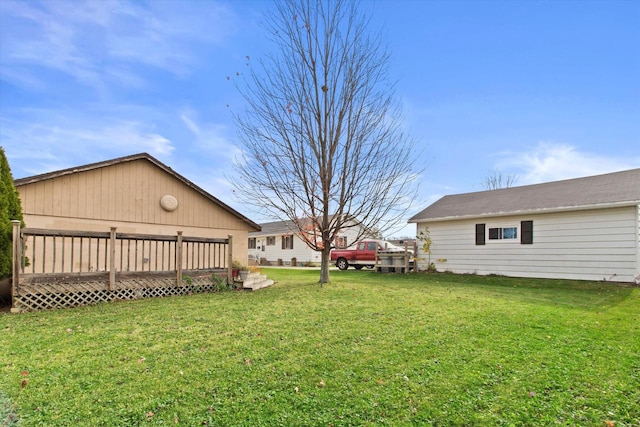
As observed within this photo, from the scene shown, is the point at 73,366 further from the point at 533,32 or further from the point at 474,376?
the point at 533,32

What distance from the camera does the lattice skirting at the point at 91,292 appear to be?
22.0ft

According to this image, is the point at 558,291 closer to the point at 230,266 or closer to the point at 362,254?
the point at 230,266

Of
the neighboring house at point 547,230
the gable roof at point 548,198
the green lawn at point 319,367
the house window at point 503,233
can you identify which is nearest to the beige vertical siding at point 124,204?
the green lawn at point 319,367

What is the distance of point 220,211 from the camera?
11859 millimetres

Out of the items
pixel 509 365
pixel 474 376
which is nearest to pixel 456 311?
pixel 509 365

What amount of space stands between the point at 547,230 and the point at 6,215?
1605 centimetres

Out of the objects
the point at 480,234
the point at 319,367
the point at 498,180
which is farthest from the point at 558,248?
the point at 498,180

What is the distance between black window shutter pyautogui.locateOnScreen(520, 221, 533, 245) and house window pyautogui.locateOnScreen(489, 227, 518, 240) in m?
0.24

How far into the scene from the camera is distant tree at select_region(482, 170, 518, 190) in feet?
106

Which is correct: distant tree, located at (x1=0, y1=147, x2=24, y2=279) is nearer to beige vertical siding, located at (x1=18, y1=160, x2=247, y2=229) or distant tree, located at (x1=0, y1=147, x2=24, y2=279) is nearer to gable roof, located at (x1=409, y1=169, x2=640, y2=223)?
beige vertical siding, located at (x1=18, y1=160, x2=247, y2=229)

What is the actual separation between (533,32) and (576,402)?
36.6 feet

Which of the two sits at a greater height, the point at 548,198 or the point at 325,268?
the point at 548,198

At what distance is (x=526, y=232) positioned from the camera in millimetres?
13633

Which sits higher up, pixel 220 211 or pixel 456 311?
pixel 220 211
